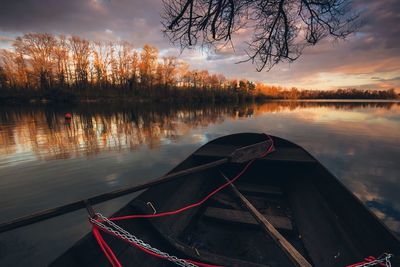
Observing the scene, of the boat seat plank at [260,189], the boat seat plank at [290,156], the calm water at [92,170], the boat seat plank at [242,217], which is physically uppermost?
the boat seat plank at [290,156]

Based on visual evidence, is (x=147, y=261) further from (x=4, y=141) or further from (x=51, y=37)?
(x=51, y=37)

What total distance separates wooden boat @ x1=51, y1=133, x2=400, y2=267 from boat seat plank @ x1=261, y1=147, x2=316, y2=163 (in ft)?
0.07

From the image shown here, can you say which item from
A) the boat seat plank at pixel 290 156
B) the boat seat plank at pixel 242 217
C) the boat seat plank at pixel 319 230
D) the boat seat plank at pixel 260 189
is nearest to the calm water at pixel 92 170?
the boat seat plank at pixel 319 230

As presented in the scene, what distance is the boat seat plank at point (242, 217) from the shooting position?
11.2 feet

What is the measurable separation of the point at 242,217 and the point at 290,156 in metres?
2.16

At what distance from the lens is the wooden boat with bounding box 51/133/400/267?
89.9 inches

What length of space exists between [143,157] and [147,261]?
6286mm

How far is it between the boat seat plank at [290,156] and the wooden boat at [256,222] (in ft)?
0.07

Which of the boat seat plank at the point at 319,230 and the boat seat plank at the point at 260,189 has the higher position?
the boat seat plank at the point at 319,230

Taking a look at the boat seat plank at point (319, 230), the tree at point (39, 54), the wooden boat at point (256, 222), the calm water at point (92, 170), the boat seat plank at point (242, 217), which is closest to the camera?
the wooden boat at point (256, 222)

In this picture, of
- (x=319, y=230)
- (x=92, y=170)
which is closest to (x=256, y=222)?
(x=319, y=230)

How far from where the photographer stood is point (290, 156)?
488 cm

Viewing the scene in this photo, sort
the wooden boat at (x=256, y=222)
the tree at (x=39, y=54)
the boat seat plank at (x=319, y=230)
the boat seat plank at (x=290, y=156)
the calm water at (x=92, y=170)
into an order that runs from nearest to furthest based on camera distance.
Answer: the wooden boat at (x=256, y=222) → the boat seat plank at (x=319, y=230) → the calm water at (x=92, y=170) → the boat seat plank at (x=290, y=156) → the tree at (x=39, y=54)

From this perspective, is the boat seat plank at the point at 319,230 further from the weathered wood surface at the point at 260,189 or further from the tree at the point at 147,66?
the tree at the point at 147,66
